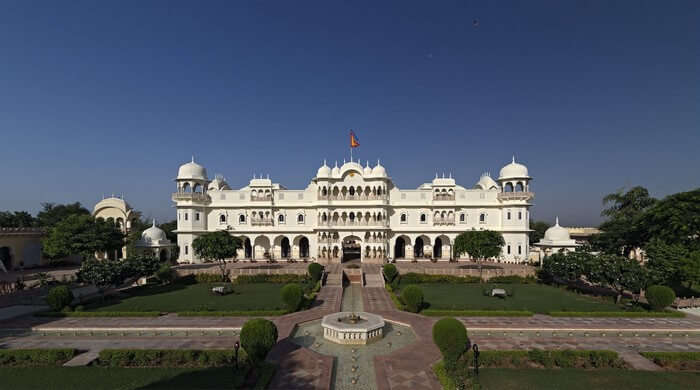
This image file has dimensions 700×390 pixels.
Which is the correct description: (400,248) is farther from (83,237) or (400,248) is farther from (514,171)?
(83,237)

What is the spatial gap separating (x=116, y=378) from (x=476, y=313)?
56.8 feet

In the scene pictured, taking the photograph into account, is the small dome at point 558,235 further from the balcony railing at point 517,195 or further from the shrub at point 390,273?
the shrub at point 390,273

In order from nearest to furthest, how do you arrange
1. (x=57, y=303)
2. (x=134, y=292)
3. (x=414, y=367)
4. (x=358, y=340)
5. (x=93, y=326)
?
(x=414, y=367) < (x=358, y=340) < (x=93, y=326) < (x=57, y=303) < (x=134, y=292)

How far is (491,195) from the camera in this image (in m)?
38.9

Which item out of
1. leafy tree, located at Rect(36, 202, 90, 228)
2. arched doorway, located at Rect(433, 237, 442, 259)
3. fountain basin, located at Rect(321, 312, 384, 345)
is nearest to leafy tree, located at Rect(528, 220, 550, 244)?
arched doorway, located at Rect(433, 237, 442, 259)

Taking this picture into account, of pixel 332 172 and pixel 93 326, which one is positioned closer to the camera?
pixel 93 326

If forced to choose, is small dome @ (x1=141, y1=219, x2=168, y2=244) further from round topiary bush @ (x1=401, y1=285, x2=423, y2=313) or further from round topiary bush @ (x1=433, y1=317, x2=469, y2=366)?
round topiary bush @ (x1=433, y1=317, x2=469, y2=366)

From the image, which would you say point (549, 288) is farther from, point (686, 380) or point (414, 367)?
point (414, 367)

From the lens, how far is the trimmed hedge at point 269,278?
28673 millimetres

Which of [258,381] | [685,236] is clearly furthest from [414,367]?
[685,236]

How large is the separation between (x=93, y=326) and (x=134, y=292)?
885 cm

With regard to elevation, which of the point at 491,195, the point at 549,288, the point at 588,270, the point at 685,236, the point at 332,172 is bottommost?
the point at 549,288

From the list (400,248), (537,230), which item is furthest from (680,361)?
(537,230)

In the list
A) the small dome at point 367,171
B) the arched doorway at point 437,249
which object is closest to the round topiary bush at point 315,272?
the small dome at point 367,171
